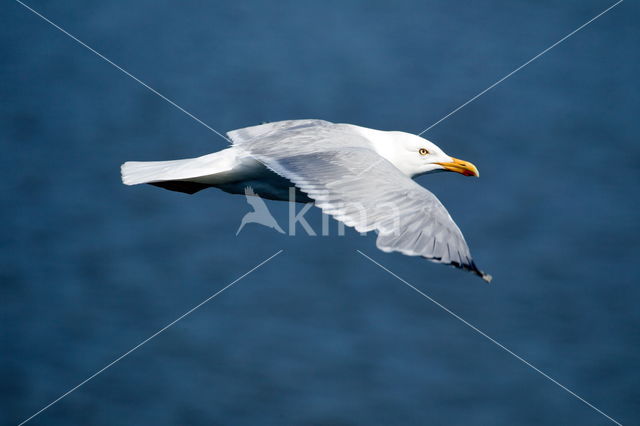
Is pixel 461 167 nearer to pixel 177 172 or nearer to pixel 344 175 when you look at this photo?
pixel 344 175

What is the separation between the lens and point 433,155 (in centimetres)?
489

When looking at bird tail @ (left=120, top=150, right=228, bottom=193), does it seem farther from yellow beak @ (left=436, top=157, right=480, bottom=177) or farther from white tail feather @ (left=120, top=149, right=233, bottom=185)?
yellow beak @ (left=436, top=157, right=480, bottom=177)

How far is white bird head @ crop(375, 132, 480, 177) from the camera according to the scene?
4.79 m

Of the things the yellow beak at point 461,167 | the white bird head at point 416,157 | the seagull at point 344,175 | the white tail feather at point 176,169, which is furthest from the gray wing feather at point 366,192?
the yellow beak at point 461,167

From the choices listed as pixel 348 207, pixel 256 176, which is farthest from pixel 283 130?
pixel 348 207

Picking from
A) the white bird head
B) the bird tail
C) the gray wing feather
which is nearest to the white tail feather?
the bird tail

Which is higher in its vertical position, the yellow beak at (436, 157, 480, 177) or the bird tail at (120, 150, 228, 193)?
the yellow beak at (436, 157, 480, 177)

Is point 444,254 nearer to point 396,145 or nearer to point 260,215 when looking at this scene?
point 396,145

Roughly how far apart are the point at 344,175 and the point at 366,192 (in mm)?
173

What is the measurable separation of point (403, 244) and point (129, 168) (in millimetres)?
1610

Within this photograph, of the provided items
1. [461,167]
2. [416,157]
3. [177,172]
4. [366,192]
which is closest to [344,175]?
[366,192]

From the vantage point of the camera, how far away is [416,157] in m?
4.86

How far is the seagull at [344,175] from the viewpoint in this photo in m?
3.59

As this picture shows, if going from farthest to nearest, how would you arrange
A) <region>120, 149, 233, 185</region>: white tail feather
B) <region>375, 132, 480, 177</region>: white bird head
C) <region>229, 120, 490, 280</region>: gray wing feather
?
1. <region>375, 132, 480, 177</region>: white bird head
2. <region>120, 149, 233, 185</region>: white tail feather
3. <region>229, 120, 490, 280</region>: gray wing feather
